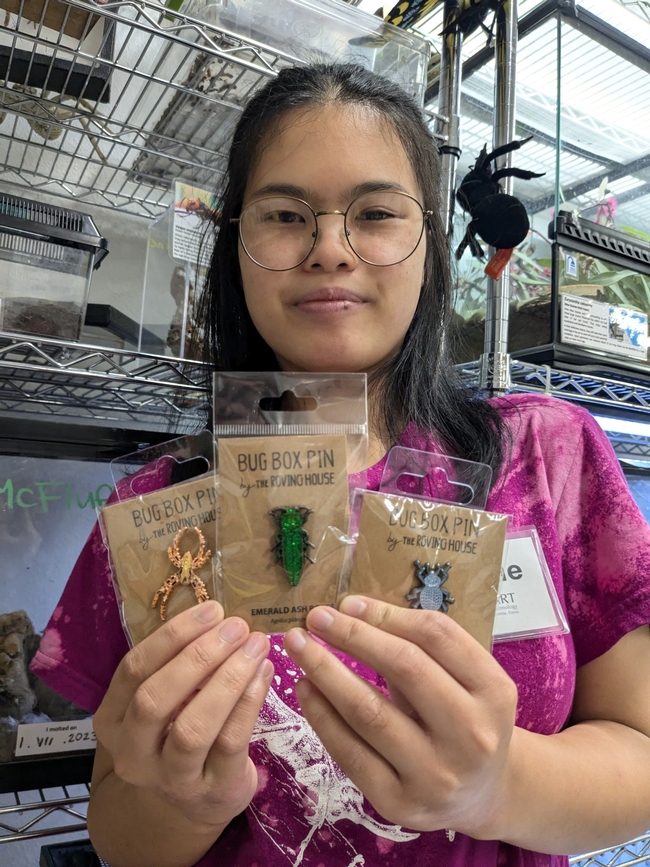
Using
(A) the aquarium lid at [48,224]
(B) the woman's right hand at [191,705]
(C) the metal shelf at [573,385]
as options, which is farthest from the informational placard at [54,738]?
(C) the metal shelf at [573,385]

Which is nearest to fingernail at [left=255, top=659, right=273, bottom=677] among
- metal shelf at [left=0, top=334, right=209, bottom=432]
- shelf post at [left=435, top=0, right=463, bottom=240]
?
metal shelf at [left=0, top=334, right=209, bottom=432]

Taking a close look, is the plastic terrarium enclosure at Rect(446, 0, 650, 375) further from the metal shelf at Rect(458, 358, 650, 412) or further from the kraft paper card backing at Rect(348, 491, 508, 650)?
the kraft paper card backing at Rect(348, 491, 508, 650)

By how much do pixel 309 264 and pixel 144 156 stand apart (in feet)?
2.03

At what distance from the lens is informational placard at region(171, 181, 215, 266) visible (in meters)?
0.97

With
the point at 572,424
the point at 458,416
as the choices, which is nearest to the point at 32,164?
the point at 458,416

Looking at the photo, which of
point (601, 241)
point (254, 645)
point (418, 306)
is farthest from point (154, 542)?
point (601, 241)

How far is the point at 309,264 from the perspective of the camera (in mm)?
625

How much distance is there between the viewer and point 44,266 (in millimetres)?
834

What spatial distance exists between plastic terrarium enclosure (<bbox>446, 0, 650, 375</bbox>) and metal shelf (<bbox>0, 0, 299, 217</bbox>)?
1.47 ft

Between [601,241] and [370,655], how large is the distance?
0.98 metres

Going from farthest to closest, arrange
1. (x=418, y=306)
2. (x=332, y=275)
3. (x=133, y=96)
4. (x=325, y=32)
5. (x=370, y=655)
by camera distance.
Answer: (x=133, y=96)
(x=325, y=32)
(x=418, y=306)
(x=332, y=275)
(x=370, y=655)

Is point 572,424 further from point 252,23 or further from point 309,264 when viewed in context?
point 252,23

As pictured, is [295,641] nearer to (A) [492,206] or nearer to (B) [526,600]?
(B) [526,600]

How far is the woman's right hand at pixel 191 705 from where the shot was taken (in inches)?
16.2
